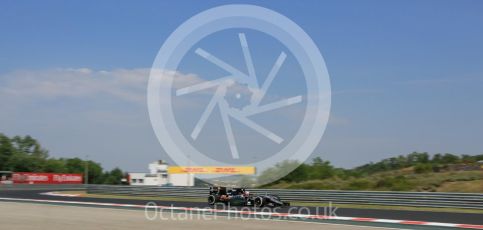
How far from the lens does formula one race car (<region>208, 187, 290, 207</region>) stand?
23.1 meters

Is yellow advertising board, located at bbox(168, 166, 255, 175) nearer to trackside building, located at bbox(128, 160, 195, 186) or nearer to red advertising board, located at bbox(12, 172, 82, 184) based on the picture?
trackside building, located at bbox(128, 160, 195, 186)

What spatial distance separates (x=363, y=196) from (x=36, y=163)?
74735 mm

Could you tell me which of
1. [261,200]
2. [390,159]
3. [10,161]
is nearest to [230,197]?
[261,200]

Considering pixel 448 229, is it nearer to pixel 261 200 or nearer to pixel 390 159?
pixel 261 200

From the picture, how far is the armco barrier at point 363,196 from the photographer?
21.6m

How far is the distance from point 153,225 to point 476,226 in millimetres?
8410

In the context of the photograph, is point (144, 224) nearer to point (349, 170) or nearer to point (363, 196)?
point (363, 196)

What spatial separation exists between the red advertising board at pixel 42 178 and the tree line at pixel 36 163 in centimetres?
410

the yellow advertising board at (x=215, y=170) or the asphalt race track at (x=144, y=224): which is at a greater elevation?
the yellow advertising board at (x=215, y=170)

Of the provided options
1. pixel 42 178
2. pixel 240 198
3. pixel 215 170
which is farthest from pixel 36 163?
pixel 240 198

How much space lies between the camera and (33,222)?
14742 mm

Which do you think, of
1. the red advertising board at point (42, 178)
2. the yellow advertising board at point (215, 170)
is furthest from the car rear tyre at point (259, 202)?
the red advertising board at point (42, 178)

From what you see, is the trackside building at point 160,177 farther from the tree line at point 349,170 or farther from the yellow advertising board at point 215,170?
the tree line at point 349,170

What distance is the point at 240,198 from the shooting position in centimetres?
2380
